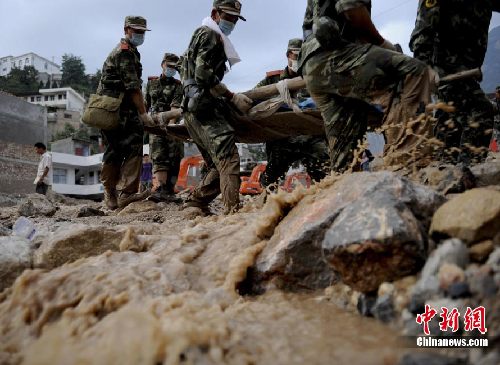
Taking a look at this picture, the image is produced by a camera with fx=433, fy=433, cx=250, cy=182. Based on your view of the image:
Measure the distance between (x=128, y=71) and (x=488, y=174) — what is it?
156 inches

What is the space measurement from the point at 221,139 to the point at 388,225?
2584 mm

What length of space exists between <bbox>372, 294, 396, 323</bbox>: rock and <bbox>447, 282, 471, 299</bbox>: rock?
8.5 inches

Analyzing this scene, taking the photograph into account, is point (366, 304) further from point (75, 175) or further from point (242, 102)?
point (75, 175)

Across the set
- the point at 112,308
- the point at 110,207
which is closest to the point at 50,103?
the point at 110,207

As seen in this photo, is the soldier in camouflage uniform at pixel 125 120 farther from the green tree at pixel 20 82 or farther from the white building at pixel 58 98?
the green tree at pixel 20 82

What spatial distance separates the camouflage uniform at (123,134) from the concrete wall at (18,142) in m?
12.7

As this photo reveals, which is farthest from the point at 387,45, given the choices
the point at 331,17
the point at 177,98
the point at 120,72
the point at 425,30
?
the point at 177,98

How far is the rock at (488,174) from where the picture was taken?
7.72 feet

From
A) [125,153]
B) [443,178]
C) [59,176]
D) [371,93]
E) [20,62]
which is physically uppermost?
[20,62]

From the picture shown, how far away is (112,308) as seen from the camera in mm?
1891

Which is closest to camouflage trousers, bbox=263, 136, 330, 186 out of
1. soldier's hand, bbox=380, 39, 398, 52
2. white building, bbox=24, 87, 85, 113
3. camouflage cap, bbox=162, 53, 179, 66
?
soldier's hand, bbox=380, 39, 398, 52

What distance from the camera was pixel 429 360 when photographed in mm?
1150

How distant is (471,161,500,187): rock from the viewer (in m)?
2.35

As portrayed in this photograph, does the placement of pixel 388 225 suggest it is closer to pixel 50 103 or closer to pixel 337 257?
pixel 337 257
